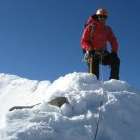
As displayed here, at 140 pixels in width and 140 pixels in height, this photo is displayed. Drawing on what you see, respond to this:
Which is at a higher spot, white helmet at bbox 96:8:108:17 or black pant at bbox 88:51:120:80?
white helmet at bbox 96:8:108:17

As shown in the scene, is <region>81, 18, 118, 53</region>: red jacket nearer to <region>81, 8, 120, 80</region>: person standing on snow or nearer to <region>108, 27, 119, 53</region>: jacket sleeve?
<region>81, 8, 120, 80</region>: person standing on snow

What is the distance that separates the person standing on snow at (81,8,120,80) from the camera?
13233 mm

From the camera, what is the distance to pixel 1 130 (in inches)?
347

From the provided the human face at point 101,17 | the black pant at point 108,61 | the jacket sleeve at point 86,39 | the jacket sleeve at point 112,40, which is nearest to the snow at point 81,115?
the black pant at point 108,61

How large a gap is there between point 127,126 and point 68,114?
4.47ft

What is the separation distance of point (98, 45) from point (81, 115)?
13.1 ft

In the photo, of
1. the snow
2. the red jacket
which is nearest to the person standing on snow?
the red jacket

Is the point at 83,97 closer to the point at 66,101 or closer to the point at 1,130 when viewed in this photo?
the point at 66,101

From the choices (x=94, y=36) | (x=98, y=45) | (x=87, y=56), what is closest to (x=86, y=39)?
(x=94, y=36)

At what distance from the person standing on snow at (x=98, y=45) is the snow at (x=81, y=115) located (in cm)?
137

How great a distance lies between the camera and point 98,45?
1350cm

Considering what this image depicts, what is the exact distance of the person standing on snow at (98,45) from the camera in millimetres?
13233

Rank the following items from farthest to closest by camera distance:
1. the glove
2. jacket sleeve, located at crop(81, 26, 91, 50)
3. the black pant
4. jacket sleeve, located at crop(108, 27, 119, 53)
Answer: jacket sleeve, located at crop(108, 27, 119, 53)
jacket sleeve, located at crop(81, 26, 91, 50)
the glove
the black pant

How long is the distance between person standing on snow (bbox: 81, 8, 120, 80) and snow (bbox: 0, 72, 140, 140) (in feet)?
4.49
